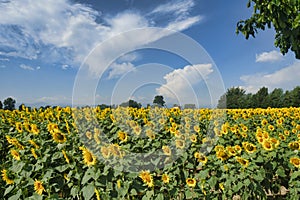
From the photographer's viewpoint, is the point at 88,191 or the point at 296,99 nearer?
the point at 88,191

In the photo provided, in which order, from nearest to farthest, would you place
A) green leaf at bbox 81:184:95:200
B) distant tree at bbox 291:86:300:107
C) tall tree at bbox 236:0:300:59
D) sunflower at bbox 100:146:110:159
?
1. green leaf at bbox 81:184:95:200
2. sunflower at bbox 100:146:110:159
3. tall tree at bbox 236:0:300:59
4. distant tree at bbox 291:86:300:107

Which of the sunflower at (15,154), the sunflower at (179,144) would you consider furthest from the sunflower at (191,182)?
the sunflower at (15,154)

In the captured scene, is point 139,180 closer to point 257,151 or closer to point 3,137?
point 257,151

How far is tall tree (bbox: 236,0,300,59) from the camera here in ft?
17.4

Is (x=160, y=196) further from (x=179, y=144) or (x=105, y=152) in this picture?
(x=179, y=144)

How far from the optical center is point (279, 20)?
18.3ft

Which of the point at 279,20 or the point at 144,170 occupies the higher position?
the point at 279,20

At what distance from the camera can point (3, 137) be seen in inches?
199

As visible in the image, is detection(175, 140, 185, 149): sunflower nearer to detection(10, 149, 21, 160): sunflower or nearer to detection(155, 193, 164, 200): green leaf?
detection(155, 193, 164, 200): green leaf

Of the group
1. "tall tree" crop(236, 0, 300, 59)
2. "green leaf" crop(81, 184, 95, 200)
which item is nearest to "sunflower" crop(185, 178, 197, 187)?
"green leaf" crop(81, 184, 95, 200)

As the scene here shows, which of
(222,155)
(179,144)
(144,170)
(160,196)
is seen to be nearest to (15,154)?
(144,170)

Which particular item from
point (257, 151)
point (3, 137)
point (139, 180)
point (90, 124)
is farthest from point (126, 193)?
point (3, 137)

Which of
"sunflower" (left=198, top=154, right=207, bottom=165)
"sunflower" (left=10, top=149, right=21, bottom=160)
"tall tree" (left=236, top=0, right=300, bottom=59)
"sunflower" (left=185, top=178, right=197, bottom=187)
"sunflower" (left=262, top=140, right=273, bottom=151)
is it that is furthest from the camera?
"tall tree" (left=236, top=0, right=300, bottom=59)

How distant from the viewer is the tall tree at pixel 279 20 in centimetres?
531
